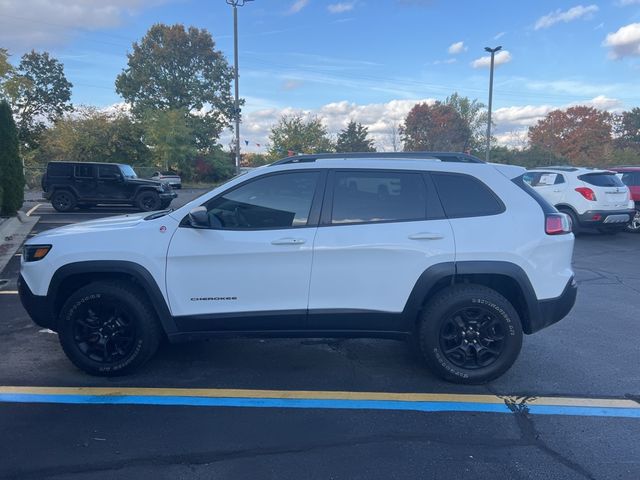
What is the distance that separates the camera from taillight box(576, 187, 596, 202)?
12.4 metres

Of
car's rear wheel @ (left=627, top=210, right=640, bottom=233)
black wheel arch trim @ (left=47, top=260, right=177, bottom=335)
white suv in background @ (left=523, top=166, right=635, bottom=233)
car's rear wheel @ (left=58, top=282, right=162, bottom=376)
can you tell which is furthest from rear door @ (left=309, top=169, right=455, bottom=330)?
car's rear wheel @ (left=627, top=210, right=640, bottom=233)

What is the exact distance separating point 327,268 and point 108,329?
6.09ft

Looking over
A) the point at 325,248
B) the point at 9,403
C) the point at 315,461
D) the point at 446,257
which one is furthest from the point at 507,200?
the point at 9,403

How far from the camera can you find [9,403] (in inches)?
151

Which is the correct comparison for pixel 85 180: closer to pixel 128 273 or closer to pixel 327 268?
pixel 128 273

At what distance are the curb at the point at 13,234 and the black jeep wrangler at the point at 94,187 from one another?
8.78 feet

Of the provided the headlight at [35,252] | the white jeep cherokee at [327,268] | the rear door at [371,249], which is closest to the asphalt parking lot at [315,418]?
the white jeep cherokee at [327,268]

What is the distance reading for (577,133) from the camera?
49219 millimetres

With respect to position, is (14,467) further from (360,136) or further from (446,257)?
(360,136)

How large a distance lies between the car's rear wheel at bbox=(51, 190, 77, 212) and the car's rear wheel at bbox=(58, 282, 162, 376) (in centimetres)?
1636

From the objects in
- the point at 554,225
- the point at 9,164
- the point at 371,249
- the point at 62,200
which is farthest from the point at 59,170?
the point at 554,225

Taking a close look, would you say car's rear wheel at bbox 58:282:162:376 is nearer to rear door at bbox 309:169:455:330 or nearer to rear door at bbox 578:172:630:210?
rear door at bbox 309:169:455:330

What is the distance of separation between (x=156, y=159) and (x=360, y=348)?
44063mm

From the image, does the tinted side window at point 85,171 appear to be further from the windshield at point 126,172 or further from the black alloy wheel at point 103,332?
the black alloy wheel at point 103,332
